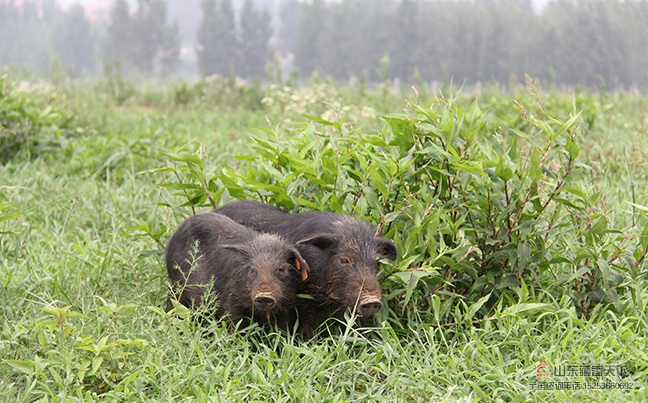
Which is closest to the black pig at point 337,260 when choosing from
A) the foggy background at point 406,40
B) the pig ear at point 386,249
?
the pig ear at point 386,249

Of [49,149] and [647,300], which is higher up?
[647,300]

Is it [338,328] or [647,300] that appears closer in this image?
[338,328]

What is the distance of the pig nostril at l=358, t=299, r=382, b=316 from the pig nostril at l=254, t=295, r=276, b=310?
0.40 meters

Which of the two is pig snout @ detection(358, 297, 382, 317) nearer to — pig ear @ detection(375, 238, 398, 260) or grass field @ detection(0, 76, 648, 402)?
grass field @ detection(0, 76, 648, 402)

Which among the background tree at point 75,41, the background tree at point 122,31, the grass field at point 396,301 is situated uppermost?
the grass field at point 396,301

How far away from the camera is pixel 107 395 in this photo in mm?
3131

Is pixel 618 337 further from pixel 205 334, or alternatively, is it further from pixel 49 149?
pixel 49 149

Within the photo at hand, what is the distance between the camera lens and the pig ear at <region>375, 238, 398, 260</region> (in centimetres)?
358

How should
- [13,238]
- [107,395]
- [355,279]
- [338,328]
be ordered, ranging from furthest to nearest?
[13,238] → [338,328] → [355,279] → [107,395]

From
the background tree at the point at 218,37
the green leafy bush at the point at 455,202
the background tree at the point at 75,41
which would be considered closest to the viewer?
the green leafy bush at the point at 455,202

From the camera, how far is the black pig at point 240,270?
3.41 m

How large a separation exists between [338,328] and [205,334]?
66 cm

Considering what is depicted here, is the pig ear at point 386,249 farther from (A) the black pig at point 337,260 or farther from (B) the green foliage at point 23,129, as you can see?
(B) the green foliage at point 23,129

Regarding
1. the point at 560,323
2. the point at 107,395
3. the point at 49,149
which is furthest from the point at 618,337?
the point at 49,149
